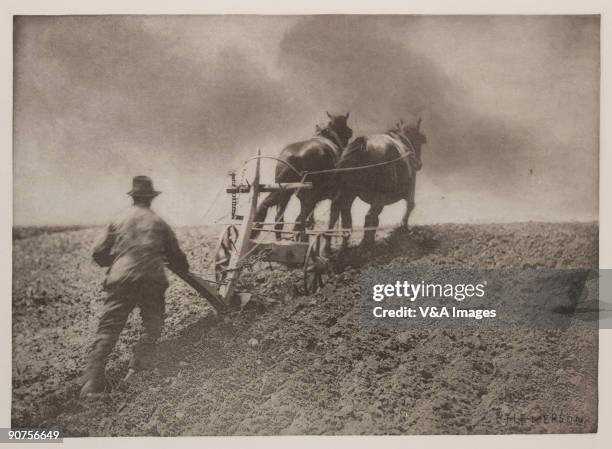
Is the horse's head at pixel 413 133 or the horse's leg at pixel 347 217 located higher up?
the horse's head at pixel 413 133

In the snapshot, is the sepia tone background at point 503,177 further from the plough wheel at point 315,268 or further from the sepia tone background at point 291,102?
the plough wheel at point 315,268

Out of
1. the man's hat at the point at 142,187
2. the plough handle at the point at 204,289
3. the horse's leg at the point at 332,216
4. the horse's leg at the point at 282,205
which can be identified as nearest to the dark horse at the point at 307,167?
the horse's leg at the point at 282,205

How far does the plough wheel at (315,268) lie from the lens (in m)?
4.77

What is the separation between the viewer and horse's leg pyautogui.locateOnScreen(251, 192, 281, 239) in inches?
188

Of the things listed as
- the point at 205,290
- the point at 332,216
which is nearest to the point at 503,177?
the point at 332,216

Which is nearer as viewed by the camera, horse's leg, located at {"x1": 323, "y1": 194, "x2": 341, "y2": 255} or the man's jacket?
the man's jacket

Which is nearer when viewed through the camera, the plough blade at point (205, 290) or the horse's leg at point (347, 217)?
the plough blade at point (205, 290)

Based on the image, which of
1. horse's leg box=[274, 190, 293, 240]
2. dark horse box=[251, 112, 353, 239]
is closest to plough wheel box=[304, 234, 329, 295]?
dark horse box=[251, 112, 353, 239]

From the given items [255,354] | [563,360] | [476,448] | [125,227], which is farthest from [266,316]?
[563,360]

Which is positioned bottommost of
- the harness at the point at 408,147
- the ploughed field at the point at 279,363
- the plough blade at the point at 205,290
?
the ploughed field at the point at 279,363

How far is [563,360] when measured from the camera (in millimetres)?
4828

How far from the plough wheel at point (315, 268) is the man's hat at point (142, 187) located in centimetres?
119

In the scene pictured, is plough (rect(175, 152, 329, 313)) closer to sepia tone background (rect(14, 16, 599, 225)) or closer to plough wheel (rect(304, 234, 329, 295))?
plough wheel (rect(304, 234, 329, 295))

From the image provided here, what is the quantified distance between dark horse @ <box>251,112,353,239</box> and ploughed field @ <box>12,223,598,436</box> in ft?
1.35
